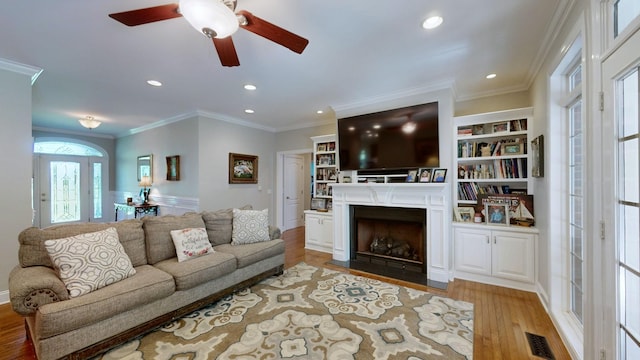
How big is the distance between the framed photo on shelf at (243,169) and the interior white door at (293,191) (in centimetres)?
86

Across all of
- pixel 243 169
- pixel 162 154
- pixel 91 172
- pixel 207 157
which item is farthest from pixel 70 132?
pixel 243 169

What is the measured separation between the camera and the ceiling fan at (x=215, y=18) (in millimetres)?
1334

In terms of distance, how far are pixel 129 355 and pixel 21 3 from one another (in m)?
2.71

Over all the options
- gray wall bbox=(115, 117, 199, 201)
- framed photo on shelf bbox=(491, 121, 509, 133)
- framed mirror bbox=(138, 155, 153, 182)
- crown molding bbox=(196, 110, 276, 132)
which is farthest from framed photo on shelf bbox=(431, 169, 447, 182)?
framed mirror bbox=(138, 155, 153, 182)

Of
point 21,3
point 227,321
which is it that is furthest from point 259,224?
point 21,3

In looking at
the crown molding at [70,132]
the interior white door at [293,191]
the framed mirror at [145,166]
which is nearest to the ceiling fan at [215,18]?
the interior white door at [293,191]

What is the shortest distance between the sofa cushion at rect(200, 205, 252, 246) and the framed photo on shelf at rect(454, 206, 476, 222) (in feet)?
10.1

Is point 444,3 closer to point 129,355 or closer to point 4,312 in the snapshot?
point 129,355

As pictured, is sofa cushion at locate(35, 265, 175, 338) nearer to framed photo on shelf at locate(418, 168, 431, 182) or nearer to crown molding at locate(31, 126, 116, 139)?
framed photo on shelf at locate(418, 168, 431, 182)

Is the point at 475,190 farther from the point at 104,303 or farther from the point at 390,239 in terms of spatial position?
the point at 104,303

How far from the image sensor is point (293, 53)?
8.32 ft

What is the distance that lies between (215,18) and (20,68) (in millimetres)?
3161

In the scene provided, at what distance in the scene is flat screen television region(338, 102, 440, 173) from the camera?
131 inches

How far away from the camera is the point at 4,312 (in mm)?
2469
